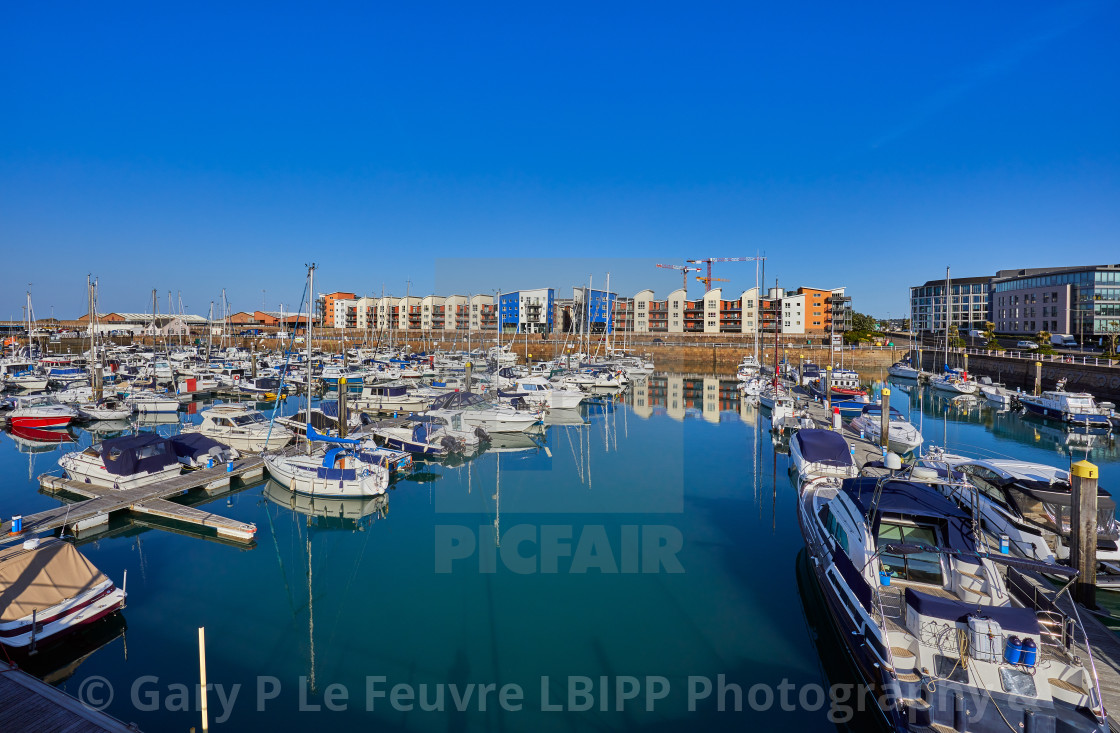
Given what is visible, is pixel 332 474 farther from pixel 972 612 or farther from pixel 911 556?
pixel 972 612

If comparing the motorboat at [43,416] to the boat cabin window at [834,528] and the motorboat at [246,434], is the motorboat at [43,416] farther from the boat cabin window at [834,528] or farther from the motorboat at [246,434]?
the boat cabin window at [834,528]

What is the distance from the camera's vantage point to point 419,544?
16047mm

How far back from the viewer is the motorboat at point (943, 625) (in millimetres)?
7156

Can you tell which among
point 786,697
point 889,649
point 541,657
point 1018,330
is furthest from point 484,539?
point 1018,330

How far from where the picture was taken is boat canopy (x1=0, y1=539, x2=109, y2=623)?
968cm

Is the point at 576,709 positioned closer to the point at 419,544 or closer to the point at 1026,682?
the point at 1026,682

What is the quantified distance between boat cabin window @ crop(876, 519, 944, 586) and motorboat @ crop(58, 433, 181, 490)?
21707mm

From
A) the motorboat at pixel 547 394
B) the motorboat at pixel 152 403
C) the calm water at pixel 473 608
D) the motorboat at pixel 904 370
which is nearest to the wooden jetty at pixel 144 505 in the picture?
the calm water at pixel 473 608

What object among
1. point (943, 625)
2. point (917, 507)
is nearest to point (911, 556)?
point (917, 507)

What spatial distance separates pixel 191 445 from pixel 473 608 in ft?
51.0

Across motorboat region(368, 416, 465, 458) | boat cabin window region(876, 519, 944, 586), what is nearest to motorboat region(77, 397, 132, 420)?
motorboat region(368, 416, 465, 458)

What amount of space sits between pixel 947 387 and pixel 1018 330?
56.8 m

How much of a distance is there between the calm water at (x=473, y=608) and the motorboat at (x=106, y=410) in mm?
11232

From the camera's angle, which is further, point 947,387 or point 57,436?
point 947,387
